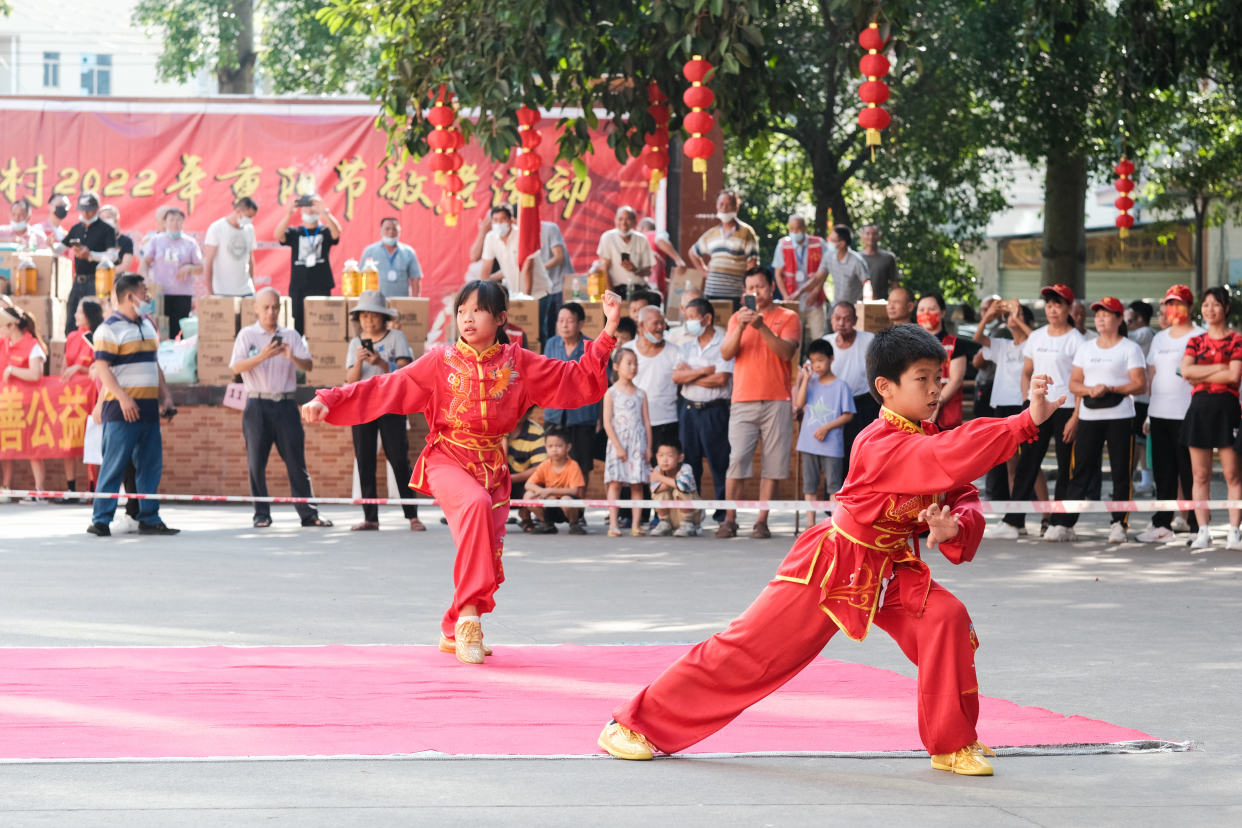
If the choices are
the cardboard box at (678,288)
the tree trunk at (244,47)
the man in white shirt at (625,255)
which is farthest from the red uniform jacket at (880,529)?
the tree trunk at (244,47)

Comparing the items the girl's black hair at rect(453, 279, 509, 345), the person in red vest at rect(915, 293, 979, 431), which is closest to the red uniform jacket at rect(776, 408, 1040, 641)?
the girl's black hair at rect(453, 279, 509, 345)

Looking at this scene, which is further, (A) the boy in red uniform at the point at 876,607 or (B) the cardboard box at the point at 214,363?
(B) the cardboard box at the point at 214,363

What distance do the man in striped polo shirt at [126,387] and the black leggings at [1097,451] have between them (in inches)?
274

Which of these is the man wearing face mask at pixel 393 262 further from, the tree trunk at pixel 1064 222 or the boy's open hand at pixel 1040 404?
the boy's open hand at pixel 1040 404

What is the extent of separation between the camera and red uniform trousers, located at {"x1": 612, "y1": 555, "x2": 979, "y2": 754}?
4484 millimetres

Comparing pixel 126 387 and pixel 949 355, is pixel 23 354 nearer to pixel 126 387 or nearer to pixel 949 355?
pixel 126 387

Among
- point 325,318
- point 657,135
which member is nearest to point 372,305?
point 325,318

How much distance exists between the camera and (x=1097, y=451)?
11.2m

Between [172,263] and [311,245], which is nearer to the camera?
[311,245]

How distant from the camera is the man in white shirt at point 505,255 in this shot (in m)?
14.7

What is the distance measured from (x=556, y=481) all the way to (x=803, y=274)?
12.7 ft

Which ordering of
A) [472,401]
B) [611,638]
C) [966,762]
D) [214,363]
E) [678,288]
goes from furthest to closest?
[678,288] → [214,363] → [611,638] → [472,401] → [966,762]

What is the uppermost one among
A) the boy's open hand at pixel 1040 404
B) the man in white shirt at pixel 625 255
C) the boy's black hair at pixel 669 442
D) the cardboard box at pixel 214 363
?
the man in white shirt at pixel 625 255

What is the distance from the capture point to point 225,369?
14148mm
